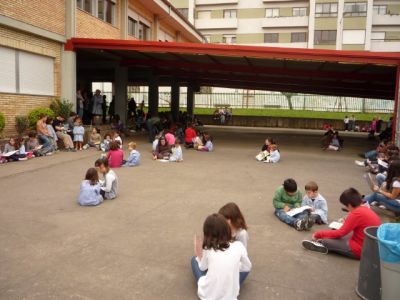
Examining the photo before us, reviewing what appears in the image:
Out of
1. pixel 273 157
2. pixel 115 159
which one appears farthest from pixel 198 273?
pixel 273 157

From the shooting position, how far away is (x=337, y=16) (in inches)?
1934

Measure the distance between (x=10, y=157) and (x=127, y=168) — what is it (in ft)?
12.4

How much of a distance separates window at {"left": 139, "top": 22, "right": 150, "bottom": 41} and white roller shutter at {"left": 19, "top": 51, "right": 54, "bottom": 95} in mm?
10357

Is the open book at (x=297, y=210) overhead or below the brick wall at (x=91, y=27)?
below

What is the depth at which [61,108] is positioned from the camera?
1619cm

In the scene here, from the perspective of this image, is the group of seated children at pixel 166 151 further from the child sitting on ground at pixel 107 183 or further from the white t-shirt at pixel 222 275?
the white t-shirt at pixel 222 275

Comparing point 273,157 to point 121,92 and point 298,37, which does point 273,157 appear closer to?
point 121,92

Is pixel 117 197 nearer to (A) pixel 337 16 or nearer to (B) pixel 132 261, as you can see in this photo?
(B) pixel 132 261

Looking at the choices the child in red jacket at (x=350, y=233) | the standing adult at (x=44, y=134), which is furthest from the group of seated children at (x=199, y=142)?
the child in red jacket at (x=350, y=233)

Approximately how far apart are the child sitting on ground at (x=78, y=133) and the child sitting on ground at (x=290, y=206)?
1034 centimetres

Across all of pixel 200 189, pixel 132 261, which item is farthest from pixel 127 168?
pixel 132 261

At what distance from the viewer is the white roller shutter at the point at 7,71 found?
44.5 ft

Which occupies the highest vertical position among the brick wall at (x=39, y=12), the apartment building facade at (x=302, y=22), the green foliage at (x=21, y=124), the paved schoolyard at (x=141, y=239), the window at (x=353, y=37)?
the apartment building facade at (x=302, y=22)

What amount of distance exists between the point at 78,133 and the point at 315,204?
11009 mm
